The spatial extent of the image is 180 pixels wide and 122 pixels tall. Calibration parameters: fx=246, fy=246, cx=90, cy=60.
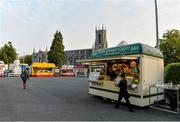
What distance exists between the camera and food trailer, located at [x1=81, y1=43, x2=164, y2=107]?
505 inches

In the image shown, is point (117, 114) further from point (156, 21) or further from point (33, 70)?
point (33, 70)

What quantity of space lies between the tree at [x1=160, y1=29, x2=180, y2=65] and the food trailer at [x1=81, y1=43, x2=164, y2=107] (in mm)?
25244

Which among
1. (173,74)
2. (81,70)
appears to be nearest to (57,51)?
(81,70)

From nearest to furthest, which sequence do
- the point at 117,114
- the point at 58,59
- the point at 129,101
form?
the point at 117,114, the point at 129,101, the point at 58,59

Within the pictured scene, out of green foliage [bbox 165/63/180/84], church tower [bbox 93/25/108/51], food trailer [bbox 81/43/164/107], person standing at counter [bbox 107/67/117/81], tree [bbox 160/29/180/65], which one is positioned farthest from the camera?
church tower [bbox 93/25/108/51]

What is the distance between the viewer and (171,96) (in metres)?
12.0

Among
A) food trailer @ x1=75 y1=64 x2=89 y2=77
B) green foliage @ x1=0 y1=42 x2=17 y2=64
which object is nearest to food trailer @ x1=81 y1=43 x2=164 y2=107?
food trailer @ x1=75 y1=64 x2=89 y2=77

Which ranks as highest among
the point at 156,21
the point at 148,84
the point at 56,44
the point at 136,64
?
the point at 56,44

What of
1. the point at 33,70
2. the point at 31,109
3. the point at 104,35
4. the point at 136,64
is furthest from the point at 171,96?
the point at 104,35

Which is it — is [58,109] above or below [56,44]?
below

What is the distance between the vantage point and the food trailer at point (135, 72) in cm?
1283

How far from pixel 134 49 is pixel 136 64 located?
3.45 ft

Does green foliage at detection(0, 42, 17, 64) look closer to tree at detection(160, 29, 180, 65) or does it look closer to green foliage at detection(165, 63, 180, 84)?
tree at detection(160, 29, 180, 65)

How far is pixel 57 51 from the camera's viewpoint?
81438 millimetres
